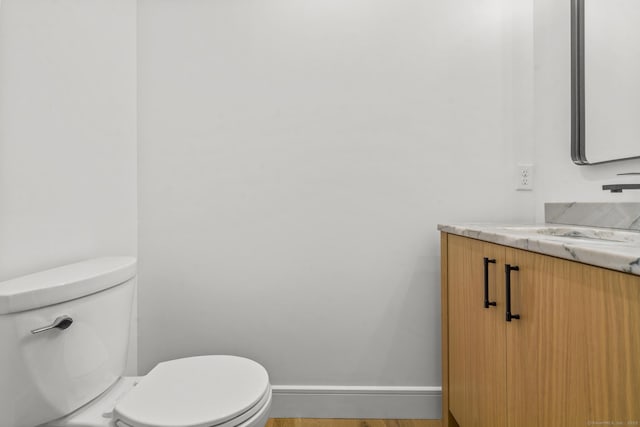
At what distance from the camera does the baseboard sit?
4.56 feet

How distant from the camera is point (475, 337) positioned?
3.27 feet

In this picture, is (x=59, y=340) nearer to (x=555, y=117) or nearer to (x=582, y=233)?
(x=582, y=233)

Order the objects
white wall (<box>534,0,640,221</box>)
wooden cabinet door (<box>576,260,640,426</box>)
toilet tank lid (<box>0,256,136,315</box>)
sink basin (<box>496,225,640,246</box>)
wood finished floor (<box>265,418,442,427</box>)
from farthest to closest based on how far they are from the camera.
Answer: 1. wood finished floor (<box>265,418,442,427</box>)
2. white wall (<box>534,0,640,221</box>)
3. sink basin (<box>496,225,640,246</box>)
4. toilet tank lid (<box>0,256,136,315</box>)
5. wooden cabinet door (<box>576,260,640,426</box>)

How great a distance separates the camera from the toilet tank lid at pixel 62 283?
766mm

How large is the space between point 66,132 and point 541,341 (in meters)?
1.48

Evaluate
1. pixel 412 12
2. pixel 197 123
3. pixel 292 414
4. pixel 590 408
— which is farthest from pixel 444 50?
pixel 292 414

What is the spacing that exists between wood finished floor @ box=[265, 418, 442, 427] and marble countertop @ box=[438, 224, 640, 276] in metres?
0.82

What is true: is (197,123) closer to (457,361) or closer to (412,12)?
(412,12)

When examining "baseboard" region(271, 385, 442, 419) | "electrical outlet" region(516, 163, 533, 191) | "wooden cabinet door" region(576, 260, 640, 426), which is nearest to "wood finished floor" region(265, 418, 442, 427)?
"baseboard" region(271, 385, 442, 419)

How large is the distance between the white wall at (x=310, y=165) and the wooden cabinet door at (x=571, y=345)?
65cm

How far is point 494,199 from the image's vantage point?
4.64 ft

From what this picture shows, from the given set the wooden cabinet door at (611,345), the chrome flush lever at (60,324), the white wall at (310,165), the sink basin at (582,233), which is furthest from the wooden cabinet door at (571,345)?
the chrome flush lever at (60,324)

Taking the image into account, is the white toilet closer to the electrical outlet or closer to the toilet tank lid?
the toilet tank lid

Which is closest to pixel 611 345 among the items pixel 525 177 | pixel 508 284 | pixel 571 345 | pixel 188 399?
pixel 571 345
